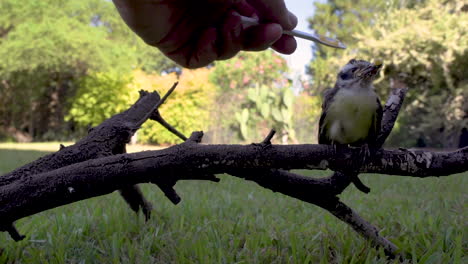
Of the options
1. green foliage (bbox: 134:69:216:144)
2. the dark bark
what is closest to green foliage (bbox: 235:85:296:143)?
green foliage (bbox: 134:69:216:144)

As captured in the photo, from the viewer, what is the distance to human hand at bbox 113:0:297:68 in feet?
6.24

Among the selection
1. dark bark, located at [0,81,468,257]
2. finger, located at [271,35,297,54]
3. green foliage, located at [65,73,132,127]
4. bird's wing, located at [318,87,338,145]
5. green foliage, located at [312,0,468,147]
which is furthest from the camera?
green foliage, located at [65,73,132,127]

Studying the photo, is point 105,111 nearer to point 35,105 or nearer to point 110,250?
point 35,105

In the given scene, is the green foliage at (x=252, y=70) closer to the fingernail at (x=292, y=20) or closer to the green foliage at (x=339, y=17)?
the green foliage at (x=339, y=17)

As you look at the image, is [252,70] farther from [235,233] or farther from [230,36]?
[230,36]

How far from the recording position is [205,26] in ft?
6.95

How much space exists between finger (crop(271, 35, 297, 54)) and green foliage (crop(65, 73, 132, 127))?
17766 millimetres

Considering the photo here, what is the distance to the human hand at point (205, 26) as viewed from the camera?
6.24ft

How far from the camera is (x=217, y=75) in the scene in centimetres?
1808

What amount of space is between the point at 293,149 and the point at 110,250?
140cm

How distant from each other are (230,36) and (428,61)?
13538 mm

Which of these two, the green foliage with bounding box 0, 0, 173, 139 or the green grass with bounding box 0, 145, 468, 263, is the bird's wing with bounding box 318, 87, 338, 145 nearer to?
the green grass with bounding box 0, 145, 468, 263

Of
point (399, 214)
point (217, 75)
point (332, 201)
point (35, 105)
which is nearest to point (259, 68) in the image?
point (217, 75)

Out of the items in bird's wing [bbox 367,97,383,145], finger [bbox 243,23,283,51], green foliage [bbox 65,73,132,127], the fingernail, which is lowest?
bird's wing [bbox 367,97,383,145]
